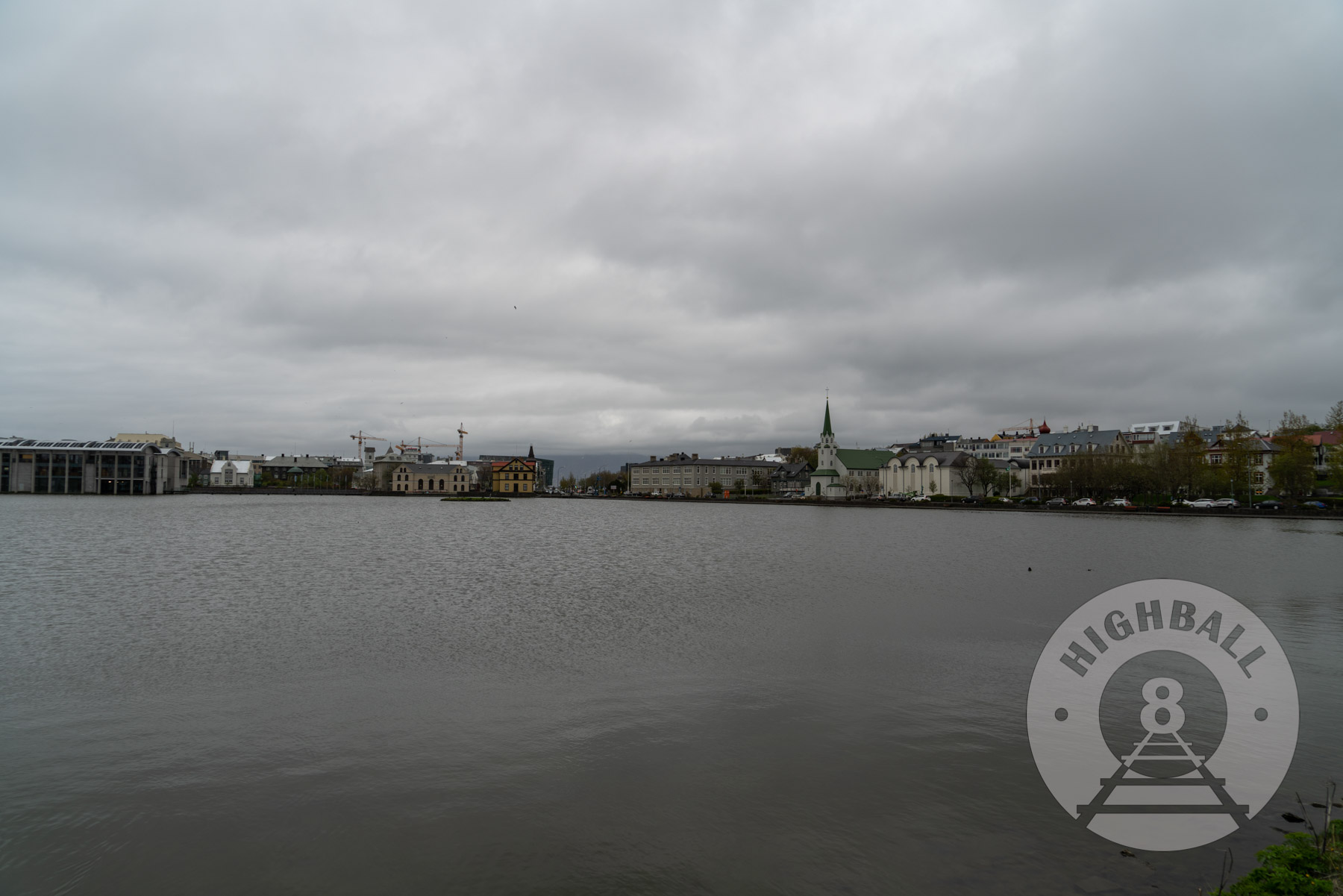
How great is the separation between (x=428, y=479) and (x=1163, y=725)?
175394 millimetres

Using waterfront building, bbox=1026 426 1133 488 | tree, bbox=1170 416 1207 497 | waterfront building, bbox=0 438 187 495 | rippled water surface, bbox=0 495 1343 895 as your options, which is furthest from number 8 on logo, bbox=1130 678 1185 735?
waterfront building, bbox=0 438 187 495

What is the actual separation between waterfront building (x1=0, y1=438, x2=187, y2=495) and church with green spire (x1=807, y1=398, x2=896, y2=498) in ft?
425

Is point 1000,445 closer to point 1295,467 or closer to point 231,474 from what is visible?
point 1295,467

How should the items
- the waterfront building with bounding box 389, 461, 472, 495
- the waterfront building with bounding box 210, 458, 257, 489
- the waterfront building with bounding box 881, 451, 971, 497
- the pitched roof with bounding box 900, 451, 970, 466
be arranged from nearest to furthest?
the waterfront building with bounding box 881, 451, 971, 497, the pitched roof with bounding box 900, 451, 970, 466, the waterfront building with bounding box 389, 461, 472, 495, the waterfront building with bounding box 210, 458, 257, 489

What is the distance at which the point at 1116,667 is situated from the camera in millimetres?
15547

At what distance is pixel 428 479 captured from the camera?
572 ft

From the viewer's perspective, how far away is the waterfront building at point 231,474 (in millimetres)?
190750

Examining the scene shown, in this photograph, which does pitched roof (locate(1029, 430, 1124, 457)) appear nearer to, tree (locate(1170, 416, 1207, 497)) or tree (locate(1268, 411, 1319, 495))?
tree (locate(1170, 416, 1207, 497))

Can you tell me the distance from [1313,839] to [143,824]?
40.8ft

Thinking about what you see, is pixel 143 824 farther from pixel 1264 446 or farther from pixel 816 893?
pixel 1264 446

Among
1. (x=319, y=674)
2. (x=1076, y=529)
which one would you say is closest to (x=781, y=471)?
(x=1076, y=529)

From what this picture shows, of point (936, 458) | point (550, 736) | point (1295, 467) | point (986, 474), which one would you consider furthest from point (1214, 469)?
point (550, 736)

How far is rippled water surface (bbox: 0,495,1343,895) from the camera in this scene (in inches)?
301

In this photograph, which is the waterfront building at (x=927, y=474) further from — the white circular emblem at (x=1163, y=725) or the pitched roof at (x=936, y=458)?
the white circular emblem at (x=1163, y=725)
